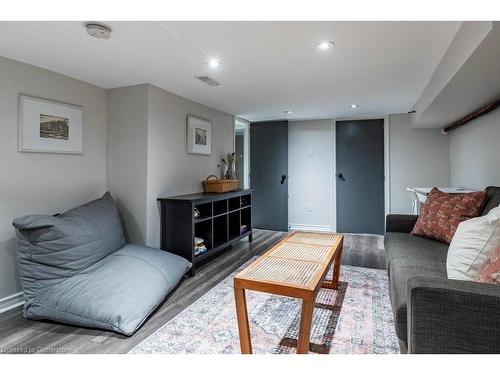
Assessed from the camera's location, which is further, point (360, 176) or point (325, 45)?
point (360, 176)

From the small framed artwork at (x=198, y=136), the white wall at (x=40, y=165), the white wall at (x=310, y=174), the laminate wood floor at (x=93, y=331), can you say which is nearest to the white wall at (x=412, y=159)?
the white wall at (x=310, y=174)

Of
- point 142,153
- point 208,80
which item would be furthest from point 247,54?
point 142,153

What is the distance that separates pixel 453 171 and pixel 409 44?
3.08 metres

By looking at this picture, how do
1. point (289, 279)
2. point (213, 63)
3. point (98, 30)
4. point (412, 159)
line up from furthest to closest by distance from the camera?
point (412, 159) → point (213, 63) → point (98, 30) → point (289, 279)

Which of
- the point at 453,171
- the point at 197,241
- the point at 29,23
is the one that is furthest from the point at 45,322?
the point at 453,171

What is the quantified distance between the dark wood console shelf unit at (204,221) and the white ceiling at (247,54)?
1263 mm

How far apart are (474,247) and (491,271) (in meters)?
0.32

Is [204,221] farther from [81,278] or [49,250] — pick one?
[49,250]

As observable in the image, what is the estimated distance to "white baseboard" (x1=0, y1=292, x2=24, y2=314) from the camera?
7.45 ft

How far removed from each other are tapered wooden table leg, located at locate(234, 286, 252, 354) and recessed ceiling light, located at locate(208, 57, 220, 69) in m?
1.81

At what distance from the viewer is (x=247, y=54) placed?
7.48 feet

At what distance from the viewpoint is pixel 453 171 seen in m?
4.39

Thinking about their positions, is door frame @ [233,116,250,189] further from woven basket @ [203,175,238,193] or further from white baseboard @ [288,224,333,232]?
woven basket @ [203,175,238,193]
